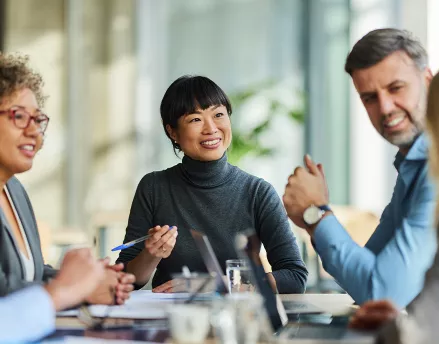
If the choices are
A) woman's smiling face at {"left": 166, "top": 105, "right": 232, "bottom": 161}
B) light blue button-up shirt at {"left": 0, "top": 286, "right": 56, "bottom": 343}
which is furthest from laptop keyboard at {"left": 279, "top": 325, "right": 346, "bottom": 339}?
woman's smiling face at {"left": 166, "top": 105, "right": 232, "bottom": 161}

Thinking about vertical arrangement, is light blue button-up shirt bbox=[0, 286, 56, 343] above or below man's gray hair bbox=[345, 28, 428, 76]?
below

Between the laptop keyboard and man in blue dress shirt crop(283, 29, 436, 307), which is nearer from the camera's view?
the laptop keyboard

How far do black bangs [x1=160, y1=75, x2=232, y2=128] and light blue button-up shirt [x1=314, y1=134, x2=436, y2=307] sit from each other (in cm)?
88

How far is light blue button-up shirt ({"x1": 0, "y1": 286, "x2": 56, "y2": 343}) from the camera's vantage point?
149 cm

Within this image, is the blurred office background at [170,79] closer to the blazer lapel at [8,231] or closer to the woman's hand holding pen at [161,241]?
the woman's hand holding pen at [161,241]

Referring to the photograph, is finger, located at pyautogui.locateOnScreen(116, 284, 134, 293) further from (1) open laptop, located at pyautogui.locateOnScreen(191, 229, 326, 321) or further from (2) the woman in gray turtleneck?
(2) the woman in gray turtleneck

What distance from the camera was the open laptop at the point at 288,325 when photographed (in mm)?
1508

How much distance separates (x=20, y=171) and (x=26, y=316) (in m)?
0.54

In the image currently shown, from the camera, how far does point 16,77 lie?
6.44 ft

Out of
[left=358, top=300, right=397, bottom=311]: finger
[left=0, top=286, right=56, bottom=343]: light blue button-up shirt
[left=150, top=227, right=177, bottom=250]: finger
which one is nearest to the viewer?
[left=0, top=286, right=56, bottom=343]: light blue button-up shirt

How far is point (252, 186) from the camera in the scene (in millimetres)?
2715

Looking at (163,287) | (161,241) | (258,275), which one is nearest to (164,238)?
(161,241)

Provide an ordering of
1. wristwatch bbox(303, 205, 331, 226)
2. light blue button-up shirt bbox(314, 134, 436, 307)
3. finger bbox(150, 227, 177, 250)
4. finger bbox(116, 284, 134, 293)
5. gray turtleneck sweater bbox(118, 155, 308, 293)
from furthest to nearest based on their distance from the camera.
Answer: gray turtleneck sweater bbox(118, 155, 308, 293) → finger bbox(150, 227, 177, 250) → finger bbox(116, 284, 134, 293) → wristwatch bbox(303, 205, 331, 226) → light blue button-up shirt bbox(314, 134, 436, 307)

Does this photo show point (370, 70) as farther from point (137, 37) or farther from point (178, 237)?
point (137, 37)
